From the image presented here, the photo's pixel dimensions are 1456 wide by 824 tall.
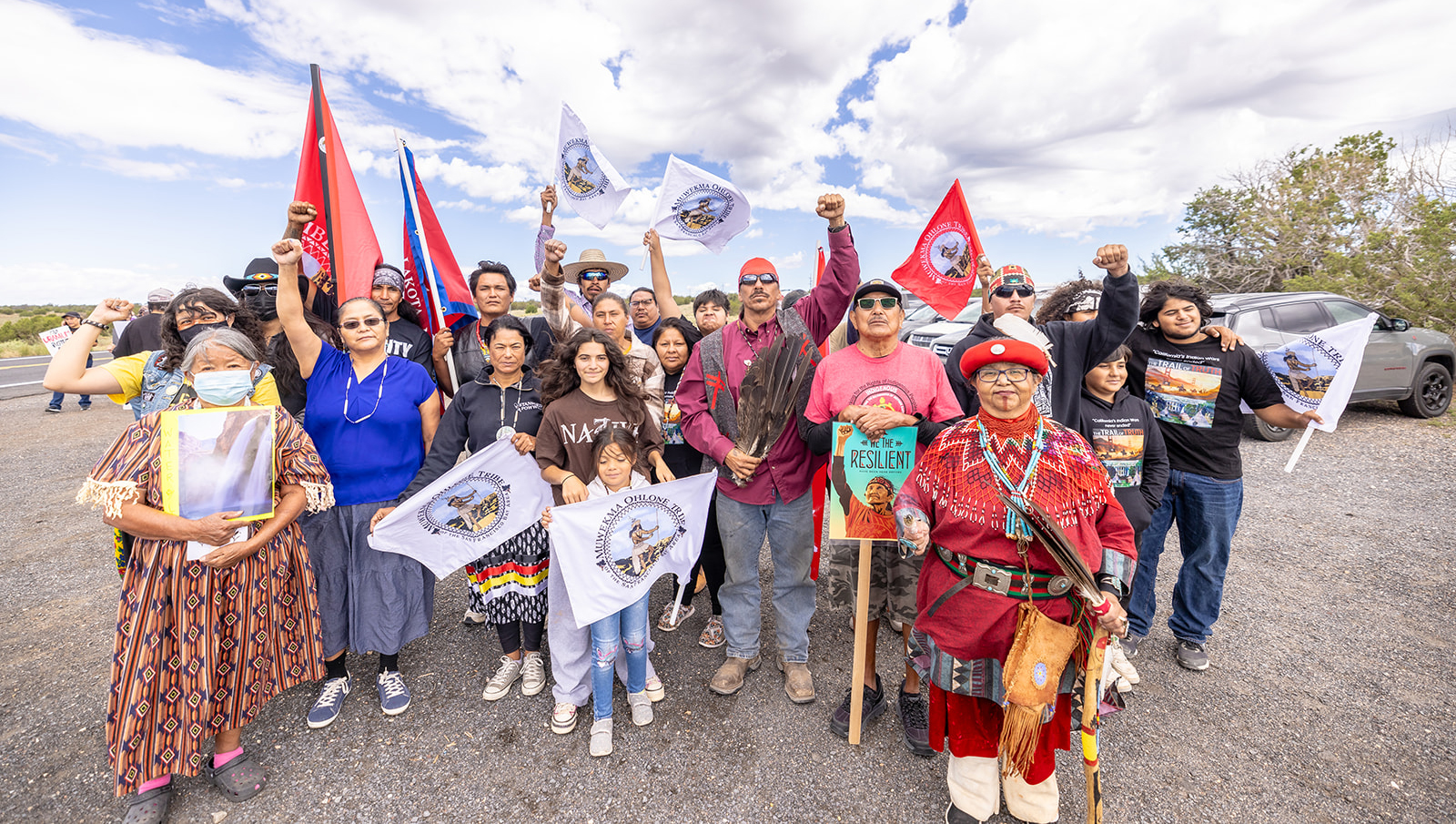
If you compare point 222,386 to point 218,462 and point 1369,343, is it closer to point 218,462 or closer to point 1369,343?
point 218,462

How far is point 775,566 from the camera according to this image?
11.1 ft

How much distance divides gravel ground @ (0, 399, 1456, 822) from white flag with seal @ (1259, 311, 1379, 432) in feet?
5.14

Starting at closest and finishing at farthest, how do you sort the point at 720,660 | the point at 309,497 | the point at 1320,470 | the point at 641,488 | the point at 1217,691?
the point at 309,497 < the point at 641,488 < the point at 1217,691 < the point at 720,660 < the point at 1320,470

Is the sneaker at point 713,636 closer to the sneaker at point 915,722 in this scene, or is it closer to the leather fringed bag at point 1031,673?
the sneaker at point 915,722

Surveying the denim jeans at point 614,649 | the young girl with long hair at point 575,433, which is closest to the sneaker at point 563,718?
the young girl with long hair at point 575,433

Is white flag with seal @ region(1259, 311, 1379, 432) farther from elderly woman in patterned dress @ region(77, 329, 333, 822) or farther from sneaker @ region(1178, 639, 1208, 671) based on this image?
elderly woman in patterned dress @ region(77, 329, 333, 822)

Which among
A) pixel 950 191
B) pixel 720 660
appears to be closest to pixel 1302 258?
pixel 950 191

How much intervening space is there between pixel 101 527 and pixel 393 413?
18.3 feet

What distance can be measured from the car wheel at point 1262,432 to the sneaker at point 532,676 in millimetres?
9723

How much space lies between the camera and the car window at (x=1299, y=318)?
7895mm

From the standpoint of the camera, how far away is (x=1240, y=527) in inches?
224

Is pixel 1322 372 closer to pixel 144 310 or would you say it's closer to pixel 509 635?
pixel 509 635

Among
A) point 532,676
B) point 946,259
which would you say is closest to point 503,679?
point 532,676

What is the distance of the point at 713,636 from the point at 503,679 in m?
1.33
